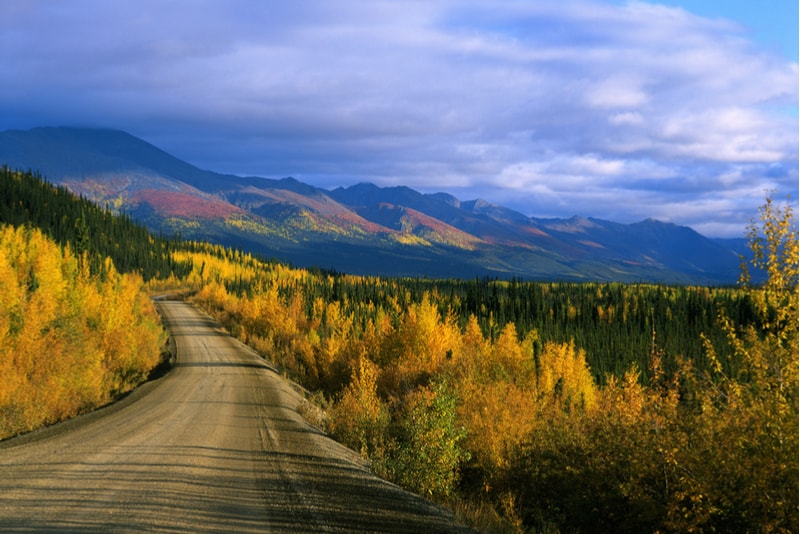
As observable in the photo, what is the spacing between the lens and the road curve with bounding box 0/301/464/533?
11.3m

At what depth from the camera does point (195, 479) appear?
45.5 feet

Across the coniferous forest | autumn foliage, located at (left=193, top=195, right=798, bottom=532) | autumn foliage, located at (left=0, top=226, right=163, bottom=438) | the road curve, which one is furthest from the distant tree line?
autumn foliage, located at (left=193, top=195, right=798, bottom=532)

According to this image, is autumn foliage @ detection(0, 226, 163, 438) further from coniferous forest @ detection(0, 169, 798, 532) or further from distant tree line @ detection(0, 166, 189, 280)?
distant tree line @ detection(0, 166, 189, 280)

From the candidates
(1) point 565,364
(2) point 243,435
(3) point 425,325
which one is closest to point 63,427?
(2) point 243,435

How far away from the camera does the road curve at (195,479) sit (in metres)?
11.3

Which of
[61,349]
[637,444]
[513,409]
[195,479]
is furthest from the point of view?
[61,349]

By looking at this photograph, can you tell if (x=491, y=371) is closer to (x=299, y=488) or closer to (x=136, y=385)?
(x=136, y=385)

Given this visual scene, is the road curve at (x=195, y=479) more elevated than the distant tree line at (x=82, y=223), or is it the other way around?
the distant tree line at (x=82, y=223)

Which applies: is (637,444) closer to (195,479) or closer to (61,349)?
(195,479)

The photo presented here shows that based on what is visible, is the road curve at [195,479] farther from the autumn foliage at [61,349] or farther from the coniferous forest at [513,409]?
the autumn foliage at [61,349]

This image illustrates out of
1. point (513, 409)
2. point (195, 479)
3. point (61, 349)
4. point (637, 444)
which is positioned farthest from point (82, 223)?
point (637, 444)

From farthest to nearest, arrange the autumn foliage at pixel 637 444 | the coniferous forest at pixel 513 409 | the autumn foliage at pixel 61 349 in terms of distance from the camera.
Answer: the autumn foliage at pixel 61 349, the coniferous forest at pixel 513 409, the autumn foliage at pixel 637 444

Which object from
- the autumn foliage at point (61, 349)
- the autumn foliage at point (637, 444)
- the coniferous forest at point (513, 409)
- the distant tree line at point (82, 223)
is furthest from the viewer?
the distant tree line at point (82, 223)

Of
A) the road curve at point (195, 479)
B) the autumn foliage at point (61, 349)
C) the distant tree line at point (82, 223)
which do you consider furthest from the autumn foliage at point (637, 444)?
the distant tree line at point (82, 223)
